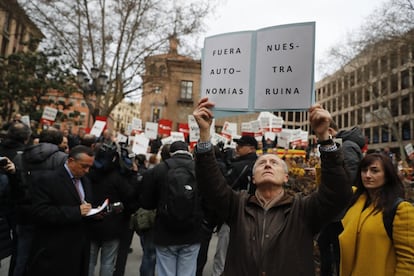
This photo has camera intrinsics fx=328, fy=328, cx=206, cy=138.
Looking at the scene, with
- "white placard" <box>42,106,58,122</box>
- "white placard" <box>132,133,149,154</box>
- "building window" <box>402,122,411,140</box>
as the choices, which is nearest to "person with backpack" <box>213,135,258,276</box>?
"white placard" <box>132,133,149,154</box>

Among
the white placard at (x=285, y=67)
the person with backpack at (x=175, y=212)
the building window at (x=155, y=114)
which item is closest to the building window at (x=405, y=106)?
the building window at (x=155, y=114)

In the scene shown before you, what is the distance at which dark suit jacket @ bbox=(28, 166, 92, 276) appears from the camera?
2922 millimetres

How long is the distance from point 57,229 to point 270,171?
2.07 meters

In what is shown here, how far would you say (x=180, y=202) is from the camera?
335 centimetres

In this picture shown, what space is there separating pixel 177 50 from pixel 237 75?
16.4m

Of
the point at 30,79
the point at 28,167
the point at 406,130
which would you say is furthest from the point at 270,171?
the point at 406,130

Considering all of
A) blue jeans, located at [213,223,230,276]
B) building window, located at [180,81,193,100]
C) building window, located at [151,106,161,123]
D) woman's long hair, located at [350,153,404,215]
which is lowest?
blue jeans, located at [213,223,230,276]

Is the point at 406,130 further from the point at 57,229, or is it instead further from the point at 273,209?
the point at 57,229

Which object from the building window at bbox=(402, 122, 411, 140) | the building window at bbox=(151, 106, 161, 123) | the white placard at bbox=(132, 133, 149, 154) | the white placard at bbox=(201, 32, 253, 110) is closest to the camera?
the white placard at bbox=(201, 32, 253, 110)

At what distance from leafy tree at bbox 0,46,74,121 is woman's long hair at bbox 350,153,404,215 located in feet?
57.3

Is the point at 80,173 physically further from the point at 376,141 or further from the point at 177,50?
the point at 376,141

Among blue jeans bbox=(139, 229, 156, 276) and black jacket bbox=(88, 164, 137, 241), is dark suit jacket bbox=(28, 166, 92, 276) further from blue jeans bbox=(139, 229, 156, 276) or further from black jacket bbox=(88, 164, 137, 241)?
blue jeans bbox=(139, 229, 156, 276)

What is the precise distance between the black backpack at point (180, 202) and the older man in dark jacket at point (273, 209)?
117 centimetres

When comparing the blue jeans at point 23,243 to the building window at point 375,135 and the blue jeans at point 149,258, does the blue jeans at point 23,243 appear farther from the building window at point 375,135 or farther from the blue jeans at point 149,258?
the building window at point 375,135
